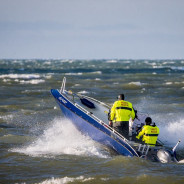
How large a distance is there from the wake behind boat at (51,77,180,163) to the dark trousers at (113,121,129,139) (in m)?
0.20

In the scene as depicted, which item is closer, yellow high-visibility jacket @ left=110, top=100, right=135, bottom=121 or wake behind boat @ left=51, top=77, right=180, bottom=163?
wake behind boat @ left=51, top=77, right=180, bottom=163

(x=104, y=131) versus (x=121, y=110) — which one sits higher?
(x=121, y=110)

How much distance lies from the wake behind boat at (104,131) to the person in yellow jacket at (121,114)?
254 mm

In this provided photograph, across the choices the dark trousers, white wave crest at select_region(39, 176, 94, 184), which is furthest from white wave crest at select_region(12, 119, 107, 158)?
white wave crest at select_region(39, 176, 94, 184)

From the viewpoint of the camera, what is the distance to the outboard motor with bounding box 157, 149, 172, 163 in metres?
10.5

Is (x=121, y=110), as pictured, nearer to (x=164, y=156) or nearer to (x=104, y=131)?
(x=104, y=131)

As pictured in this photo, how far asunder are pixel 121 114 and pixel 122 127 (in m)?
0.47

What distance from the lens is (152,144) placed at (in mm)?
10922

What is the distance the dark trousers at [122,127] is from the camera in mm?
11422

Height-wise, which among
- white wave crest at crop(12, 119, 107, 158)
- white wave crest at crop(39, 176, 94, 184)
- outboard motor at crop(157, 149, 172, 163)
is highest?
outboard motor at crop(157, 149, 172, 163)

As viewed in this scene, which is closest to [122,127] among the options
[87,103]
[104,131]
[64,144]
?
[104,131]

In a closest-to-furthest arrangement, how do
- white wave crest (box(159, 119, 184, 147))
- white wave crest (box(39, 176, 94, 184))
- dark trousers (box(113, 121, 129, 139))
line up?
white wave crest (box(39, 176, 94, 184))
dark trousers (box(113, 121, 129, 139))
white wave crest (box(159, 119, 184, 147))

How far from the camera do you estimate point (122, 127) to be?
11.5 meters

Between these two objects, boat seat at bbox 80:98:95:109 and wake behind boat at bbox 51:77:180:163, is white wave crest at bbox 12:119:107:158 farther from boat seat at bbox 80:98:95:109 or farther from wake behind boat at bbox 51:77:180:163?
boat seat at bbox 80:98:95:109
